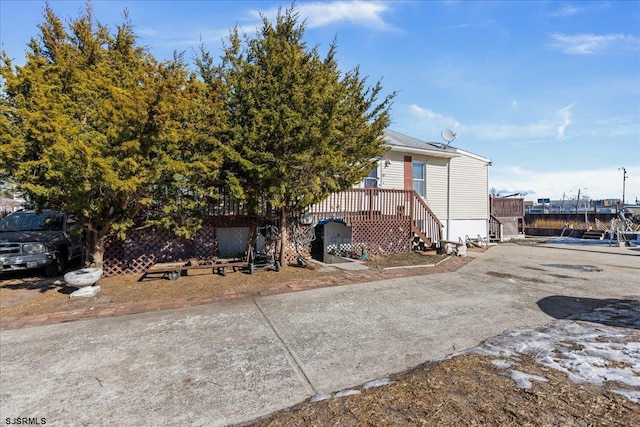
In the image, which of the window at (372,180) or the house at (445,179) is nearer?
the window at (372,180)

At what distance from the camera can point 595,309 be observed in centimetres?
530

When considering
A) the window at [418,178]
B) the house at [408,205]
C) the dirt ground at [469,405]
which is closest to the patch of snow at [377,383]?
the dirt ground at [469,405]

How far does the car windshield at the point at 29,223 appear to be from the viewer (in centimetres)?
853

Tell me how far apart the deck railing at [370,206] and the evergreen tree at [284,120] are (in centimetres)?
220

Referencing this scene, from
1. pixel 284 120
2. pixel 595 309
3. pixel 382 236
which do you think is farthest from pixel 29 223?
pixel 595 309

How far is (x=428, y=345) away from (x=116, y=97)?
609 centimetres

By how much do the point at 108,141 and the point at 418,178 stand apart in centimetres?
1162

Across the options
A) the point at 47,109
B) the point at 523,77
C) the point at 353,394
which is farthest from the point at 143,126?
the point at 523,77

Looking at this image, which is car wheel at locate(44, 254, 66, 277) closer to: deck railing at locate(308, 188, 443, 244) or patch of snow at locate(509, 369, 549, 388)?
deck railing at locate(308, 188, 443, 244)

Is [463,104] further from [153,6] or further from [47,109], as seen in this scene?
[47,109]

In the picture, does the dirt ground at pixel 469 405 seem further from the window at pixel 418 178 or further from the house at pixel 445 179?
the window at pixel 418 178

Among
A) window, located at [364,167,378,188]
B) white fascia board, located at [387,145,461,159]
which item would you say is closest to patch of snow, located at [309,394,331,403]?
window, located at [364,167,378,188]

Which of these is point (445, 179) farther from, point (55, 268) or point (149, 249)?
point (55, 268)

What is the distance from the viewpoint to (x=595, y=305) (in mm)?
5535
